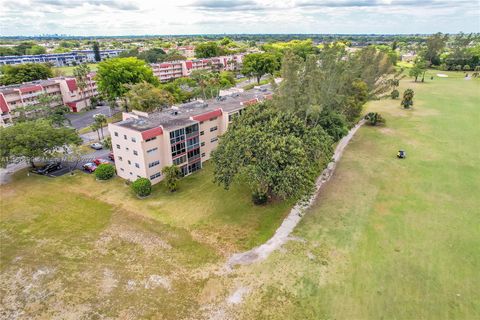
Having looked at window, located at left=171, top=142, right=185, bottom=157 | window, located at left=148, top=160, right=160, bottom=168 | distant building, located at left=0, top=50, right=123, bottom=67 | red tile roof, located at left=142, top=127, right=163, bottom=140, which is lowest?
window, located at left=148, top=160, right=160, bottom=168

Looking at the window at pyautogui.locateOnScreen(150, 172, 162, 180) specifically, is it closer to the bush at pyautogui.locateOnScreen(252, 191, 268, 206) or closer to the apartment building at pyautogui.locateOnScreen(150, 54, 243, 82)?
the bush at pyautogui.locateOnScreen(252, 191, 268, 206)

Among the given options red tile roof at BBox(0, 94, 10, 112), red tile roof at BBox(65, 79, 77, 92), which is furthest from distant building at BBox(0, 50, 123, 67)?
red tile roof at BBox(0, 94, 10, 112)

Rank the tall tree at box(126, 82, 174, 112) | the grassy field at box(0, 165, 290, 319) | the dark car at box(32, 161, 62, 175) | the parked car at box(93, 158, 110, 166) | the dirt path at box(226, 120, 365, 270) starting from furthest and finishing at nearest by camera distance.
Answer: the tall tree at box(126, 82, 174, 112) < the parked car at box(93, 158, 110, 166) < the dark car at box(32, 161, 62, 175) < the dirt path at box(226, 120, 365, 270) < the grassy field at box(0, 165, 290, 319)

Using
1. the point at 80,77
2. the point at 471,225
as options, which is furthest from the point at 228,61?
the point at 471,225

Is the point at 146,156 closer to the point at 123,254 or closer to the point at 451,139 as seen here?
the point at 123,254

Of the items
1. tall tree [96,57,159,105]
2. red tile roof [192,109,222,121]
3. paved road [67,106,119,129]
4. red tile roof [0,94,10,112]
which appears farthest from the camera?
tall tree [96,57,159,105]

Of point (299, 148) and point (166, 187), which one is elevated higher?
point (299, 148)
